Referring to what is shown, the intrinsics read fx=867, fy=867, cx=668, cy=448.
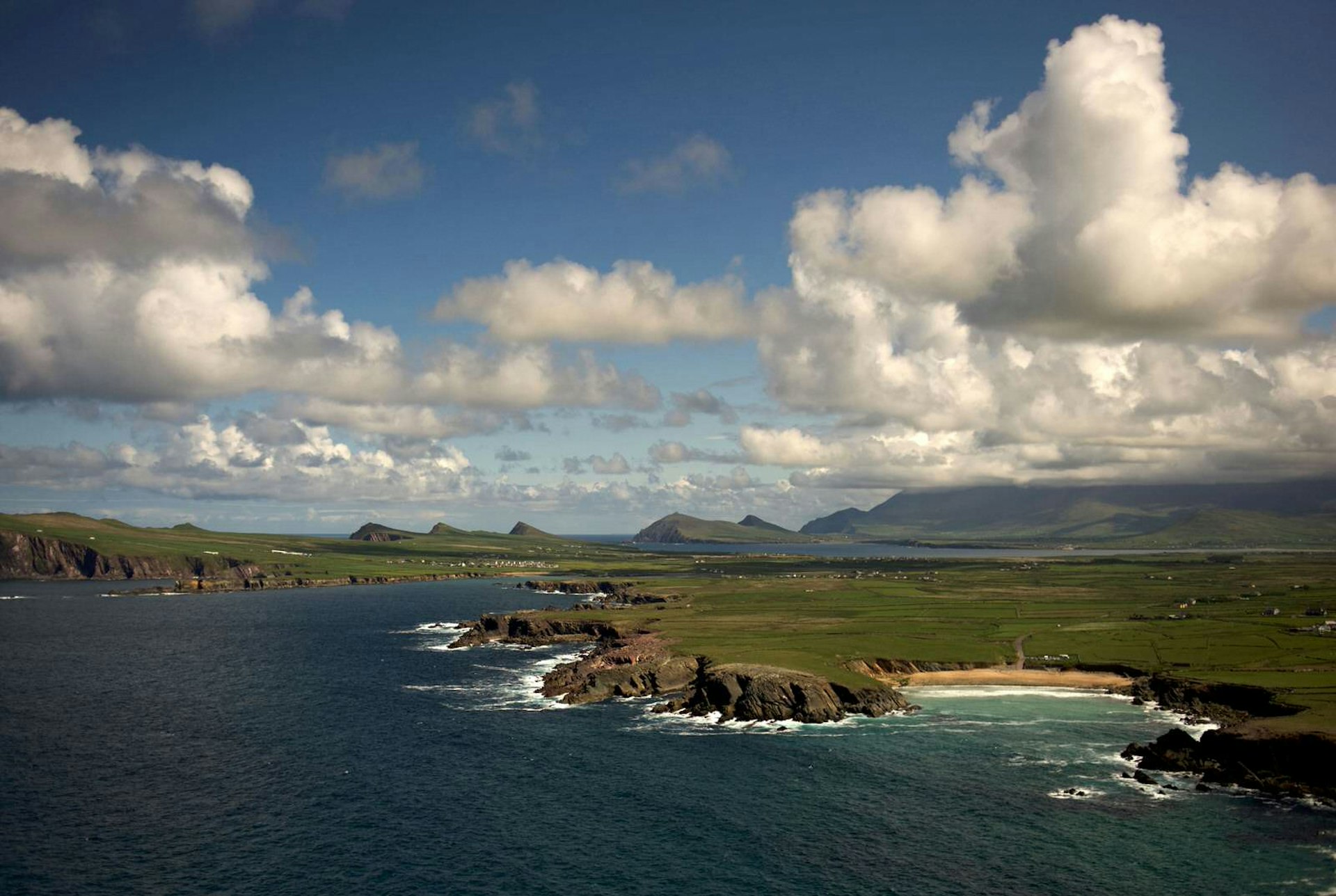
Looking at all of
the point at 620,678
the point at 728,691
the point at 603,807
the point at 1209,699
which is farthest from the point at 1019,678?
the point at 603,807

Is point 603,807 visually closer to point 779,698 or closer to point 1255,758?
point 779,698

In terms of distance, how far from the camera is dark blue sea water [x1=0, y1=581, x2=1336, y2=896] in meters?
81.8

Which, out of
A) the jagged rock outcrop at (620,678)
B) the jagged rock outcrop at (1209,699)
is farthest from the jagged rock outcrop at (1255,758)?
the jagged rock outcrop at (620,678)

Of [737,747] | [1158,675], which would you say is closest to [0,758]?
[737,747]

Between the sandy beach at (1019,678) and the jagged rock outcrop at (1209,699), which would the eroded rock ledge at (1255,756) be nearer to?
the jagged rock outcrop at (1209,699)

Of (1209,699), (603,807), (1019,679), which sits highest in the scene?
(1209,699)

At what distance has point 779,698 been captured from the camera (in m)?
146

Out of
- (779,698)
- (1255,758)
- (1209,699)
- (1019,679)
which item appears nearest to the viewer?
(1255,758)

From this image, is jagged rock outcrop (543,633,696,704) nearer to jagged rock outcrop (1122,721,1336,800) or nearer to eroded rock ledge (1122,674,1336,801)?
eroded rock ledge (1122,674,1336,801)

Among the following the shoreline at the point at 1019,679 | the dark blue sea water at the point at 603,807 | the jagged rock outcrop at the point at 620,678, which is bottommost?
the shoreline at the point at 1019,679

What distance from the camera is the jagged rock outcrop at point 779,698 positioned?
14438cm

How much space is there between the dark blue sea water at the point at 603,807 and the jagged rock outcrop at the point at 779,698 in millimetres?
5728

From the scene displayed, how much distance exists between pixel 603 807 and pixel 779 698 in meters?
52.2

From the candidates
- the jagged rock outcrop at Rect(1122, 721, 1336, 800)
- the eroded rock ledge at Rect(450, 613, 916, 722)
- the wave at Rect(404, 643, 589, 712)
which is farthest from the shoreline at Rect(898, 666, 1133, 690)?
the wave at Rect(404, 643, 589, 712)
